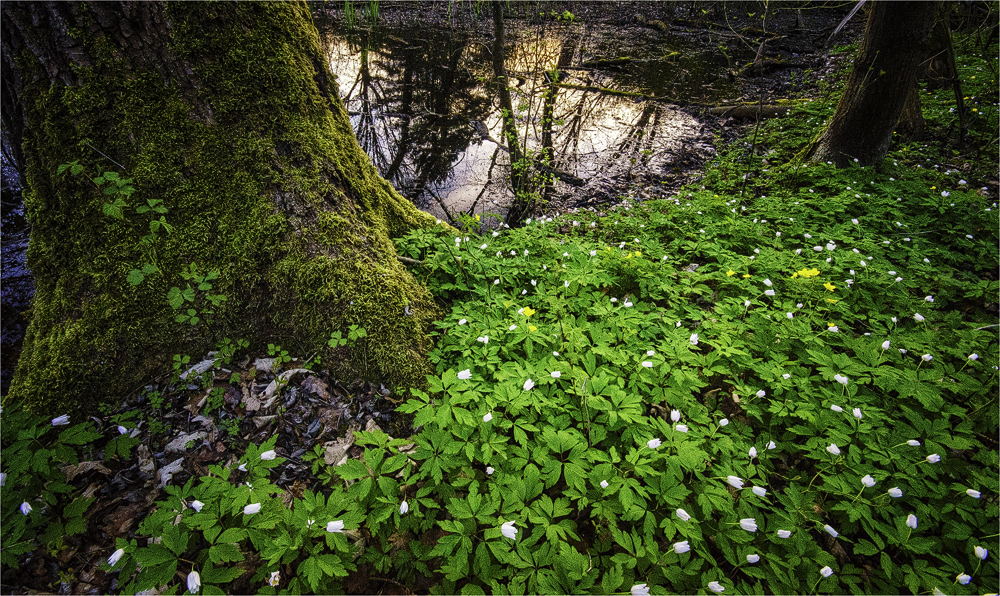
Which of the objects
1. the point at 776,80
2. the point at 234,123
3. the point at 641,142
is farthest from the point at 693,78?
the point at 234,123

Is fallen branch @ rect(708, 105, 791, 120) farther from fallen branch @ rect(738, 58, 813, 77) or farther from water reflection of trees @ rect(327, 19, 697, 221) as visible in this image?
fallen branch @ rect(738, 58, 813, 77)

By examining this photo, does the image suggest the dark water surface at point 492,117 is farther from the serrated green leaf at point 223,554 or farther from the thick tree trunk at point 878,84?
the serrated green leaf at point 223,554

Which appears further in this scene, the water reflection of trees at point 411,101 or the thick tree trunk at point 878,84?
the water reflection of trees at point 411,101

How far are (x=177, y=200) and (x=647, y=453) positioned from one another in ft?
10.2

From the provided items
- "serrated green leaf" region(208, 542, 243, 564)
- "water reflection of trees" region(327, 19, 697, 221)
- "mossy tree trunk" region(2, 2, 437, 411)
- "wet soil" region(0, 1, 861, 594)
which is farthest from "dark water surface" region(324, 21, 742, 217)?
"serrated green leaf" region(208, 542, 243, 564)

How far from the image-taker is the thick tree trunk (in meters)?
4.61

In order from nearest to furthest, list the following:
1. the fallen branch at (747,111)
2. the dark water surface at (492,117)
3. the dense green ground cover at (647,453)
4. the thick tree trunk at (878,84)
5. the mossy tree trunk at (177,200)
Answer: the dense green ground cover at (647,453)
the mossy tree trunk at (177,200)
the thick tree trunk at (878,84)
the dark water surface at (492,117)
the fallen branch at (747,111)

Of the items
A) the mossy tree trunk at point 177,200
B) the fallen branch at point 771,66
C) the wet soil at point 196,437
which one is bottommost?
the wet soil at point 196,437

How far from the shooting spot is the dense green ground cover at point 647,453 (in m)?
1.61

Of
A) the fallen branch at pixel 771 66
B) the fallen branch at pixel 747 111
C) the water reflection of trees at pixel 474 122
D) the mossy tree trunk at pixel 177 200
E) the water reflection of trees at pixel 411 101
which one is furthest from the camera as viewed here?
the fallen branch at pixel 771 66

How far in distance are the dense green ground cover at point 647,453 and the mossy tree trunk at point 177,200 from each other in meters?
0.44

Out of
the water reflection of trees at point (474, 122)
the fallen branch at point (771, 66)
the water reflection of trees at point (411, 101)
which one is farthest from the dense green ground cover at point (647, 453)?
the fallen branch at point (771, 66)

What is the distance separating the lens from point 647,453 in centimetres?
187

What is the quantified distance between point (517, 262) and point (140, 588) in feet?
8.74
